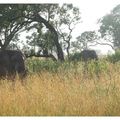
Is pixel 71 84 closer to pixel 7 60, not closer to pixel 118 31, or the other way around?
pixel 7 60

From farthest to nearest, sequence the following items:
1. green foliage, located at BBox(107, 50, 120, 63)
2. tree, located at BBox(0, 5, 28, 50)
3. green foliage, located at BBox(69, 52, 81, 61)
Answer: green foliage, located at BBox(69, 52, 81, 61)
tree, located at BBox(0, 5, 28, 50)
green foliage, located at BBox(107, 50, 120, 63)

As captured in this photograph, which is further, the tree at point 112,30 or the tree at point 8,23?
the tree at point 112,30

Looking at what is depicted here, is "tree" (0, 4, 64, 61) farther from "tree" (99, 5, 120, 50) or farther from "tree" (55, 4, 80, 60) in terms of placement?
"tree" (99, 5, 120, 50)

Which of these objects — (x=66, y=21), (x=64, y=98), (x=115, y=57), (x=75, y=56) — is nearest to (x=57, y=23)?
(x=66, y=21)

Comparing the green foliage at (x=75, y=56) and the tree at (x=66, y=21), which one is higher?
the tree at (x=66, y=21)

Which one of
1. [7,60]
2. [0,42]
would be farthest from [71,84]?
[0,42]

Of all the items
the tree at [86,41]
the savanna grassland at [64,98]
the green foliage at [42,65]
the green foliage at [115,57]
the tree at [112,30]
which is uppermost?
the tree at [112,30]

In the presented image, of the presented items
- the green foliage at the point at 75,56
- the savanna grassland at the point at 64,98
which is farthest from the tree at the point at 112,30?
the savanna grassland at the point at 64,98

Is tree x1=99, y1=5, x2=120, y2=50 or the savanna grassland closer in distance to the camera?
the savanna grassland

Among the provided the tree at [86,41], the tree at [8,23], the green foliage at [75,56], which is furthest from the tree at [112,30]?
the tree at [8,23]

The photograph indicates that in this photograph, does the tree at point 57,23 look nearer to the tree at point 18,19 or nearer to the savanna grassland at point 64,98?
the tree at point 18,19

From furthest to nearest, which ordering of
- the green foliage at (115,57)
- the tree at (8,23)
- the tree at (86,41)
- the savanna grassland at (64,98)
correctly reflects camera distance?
the tree at (8,23) < the green foliage at (115,57) < the tree at (86,41) < the savanna grassland at (64,98)

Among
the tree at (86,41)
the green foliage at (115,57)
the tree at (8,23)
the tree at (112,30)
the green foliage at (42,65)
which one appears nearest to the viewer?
the green foliage at (42,65)

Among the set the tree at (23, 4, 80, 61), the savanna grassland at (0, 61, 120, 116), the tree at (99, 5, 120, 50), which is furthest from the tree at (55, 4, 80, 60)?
the savanna grassland at (0, 61, 120, 116)
